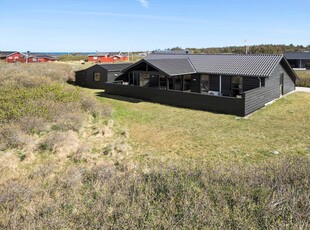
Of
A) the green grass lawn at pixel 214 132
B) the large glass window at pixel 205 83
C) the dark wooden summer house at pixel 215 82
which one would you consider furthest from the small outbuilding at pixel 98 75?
the large glass window at pixel 205 83

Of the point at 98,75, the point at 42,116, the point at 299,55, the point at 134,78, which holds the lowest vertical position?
the point at 42,116

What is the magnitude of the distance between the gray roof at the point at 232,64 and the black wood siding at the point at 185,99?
2.05 meters

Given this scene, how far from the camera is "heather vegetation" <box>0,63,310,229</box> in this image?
480 cm

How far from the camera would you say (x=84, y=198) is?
5570 mm

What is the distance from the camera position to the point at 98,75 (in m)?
28.8

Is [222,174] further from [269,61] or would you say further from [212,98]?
[269,61]

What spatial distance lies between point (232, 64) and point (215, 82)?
80.1 inches

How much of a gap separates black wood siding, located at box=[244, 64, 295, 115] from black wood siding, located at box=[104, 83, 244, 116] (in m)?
0.79

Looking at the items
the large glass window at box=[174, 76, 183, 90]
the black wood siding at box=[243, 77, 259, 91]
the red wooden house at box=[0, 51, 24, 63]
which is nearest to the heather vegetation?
the black wood siding at box=[243, 77, 259, 91]

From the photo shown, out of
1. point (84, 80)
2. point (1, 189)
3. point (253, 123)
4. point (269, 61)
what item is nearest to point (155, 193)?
point (1, 189)

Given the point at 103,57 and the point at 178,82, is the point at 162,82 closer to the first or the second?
the point at 178,82

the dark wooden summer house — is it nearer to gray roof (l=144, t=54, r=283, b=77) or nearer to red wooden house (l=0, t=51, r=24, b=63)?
gray roof (l=144, t=54, r=283, b=77)

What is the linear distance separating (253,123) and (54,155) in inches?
407

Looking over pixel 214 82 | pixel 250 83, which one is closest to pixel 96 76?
pixel 214 82
